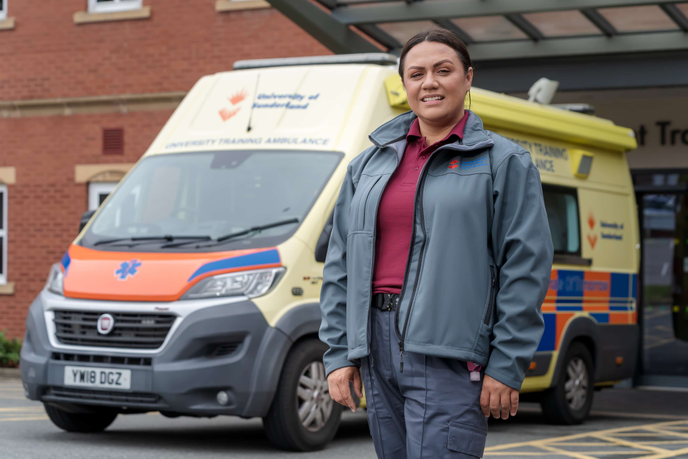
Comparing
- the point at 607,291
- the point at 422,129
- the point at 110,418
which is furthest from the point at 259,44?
the point at 422,129

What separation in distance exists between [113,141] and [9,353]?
11.0 feet

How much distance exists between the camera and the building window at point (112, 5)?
1545cm

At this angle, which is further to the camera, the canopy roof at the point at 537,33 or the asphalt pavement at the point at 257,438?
the canopy roof at the point at 537,33

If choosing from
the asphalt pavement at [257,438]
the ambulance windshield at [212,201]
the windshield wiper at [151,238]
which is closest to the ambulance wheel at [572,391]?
the asphalt pavement at [257,438]

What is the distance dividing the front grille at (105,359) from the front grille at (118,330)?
0.07 m

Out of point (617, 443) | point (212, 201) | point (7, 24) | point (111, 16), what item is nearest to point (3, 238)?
point (7, 24)

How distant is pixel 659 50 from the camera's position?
10.5 m

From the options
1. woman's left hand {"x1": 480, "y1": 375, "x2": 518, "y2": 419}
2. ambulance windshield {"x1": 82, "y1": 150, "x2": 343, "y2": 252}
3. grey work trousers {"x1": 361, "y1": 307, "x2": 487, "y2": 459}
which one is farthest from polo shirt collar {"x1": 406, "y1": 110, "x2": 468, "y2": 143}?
ambulance windshield {"x1": 82, "y1": 150, "x2": 343, "y2": 252}

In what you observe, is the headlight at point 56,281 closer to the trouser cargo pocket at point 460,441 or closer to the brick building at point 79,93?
the trouser cargo pocket at point 460,441

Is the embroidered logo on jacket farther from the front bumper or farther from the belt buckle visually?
the front bumper

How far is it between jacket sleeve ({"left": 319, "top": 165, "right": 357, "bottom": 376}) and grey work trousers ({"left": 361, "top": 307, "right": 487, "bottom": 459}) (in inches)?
5.7

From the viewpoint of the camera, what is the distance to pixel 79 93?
1563 cm

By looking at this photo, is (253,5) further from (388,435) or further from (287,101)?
(388,435)

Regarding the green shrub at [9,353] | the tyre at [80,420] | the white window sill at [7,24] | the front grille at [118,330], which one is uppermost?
the white window sill at [7,24]
